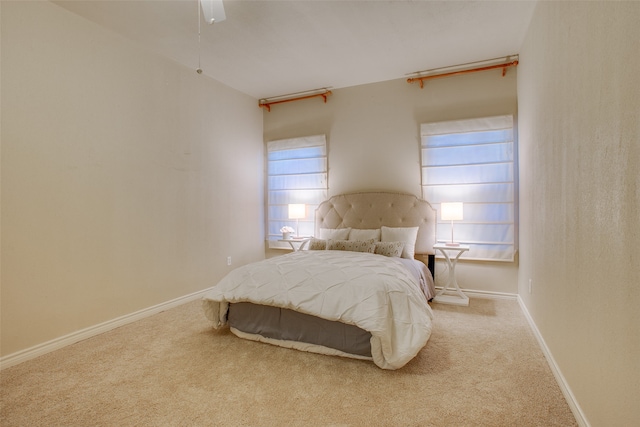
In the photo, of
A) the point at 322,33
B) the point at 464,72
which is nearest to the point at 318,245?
the point at 322,33

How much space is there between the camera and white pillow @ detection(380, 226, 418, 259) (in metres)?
3.77

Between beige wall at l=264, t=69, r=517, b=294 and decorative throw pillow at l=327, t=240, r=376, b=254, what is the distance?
104 centimetres

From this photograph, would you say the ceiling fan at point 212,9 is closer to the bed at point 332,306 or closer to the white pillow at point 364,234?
the bed at point 332,306

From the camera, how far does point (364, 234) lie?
13.2 feet

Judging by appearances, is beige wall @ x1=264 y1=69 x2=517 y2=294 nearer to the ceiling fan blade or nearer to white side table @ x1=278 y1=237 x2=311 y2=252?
white side table @ x1=278 y1=237 x2=311 y2=252

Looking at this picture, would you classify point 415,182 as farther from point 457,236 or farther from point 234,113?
point 234,113

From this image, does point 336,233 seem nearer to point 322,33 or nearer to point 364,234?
point 364,234

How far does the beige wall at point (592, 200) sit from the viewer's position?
3.59 ft

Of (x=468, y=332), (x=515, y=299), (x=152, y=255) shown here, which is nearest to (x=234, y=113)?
(x=152, y=255)

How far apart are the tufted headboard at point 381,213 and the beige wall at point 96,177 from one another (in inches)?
62.4

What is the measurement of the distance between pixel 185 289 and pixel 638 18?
4164 millimetres

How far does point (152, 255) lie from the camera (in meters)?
3.37

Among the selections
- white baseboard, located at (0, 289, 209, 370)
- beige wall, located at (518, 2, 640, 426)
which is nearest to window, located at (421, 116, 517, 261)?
beige wall, located at (518, 2, 640, 426)

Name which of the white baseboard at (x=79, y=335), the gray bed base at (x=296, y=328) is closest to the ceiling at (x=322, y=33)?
the gray bed base at (x=296, y=328)
